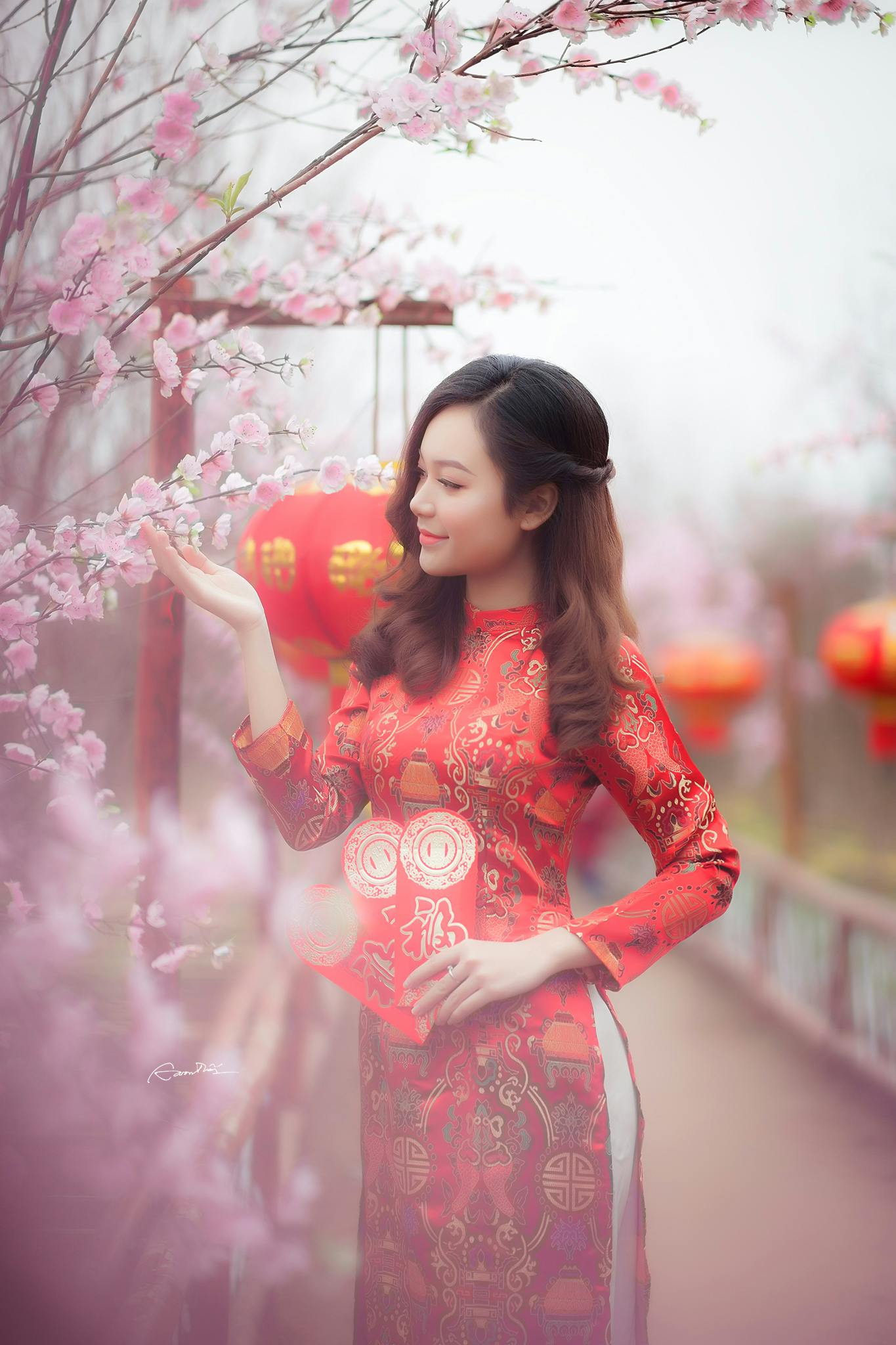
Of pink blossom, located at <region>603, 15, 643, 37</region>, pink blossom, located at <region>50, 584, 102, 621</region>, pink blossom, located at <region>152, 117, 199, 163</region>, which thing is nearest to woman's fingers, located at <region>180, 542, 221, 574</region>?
pink blossom, located at <region>50, 584, 102, 621</region>

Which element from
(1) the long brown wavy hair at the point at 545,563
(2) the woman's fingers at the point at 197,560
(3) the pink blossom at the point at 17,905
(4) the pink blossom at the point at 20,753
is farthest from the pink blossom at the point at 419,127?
(3) the pink blossom at the point at 17,905

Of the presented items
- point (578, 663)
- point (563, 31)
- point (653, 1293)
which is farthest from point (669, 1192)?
point (563, 31)

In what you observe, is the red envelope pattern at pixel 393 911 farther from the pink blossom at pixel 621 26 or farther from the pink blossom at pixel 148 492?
the pink blossom at pixel 621 26

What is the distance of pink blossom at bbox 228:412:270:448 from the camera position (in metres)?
1.05

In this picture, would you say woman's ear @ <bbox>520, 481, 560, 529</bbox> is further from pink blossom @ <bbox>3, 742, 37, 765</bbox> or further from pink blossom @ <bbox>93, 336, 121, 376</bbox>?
pink blossom @ <bbox>3, 742, 37, 765</bbox>

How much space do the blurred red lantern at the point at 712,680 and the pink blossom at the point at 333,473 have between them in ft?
7.91

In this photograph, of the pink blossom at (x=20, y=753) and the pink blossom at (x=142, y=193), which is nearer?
the pink blossom at (x=142, y=193)

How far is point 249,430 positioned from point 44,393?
195 mm

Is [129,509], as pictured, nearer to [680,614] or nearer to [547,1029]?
[547,1029]

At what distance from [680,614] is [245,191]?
4863 millimetres

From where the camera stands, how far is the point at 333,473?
114 cm

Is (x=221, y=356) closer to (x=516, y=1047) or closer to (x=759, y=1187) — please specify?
(x=516, y=1047)

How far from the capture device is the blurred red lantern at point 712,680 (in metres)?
3.37

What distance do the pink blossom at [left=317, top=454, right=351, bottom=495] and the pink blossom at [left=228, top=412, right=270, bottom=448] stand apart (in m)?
0.08
